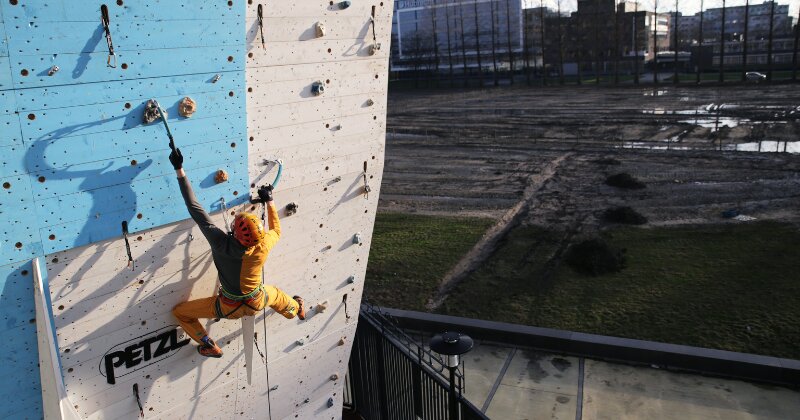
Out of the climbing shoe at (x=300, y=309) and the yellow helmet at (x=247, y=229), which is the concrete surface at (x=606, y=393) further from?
the yellow helmet at (x=247, y=229)

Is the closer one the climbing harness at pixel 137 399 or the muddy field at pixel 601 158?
the climbing harness at pixel 137 399

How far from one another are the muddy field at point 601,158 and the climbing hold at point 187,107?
1326 centimetres

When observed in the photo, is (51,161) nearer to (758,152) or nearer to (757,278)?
(757,278)

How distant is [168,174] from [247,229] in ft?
2.50

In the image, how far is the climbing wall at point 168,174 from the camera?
4195 mm

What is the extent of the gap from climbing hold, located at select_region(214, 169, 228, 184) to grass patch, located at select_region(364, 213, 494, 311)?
8014mm

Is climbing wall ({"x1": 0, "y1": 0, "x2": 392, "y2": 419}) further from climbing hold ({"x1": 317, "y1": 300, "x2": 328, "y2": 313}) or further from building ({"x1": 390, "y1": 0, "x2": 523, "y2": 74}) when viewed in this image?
building ({"x1": 390, "y1": 0, "x2": 523, "y2": 74})

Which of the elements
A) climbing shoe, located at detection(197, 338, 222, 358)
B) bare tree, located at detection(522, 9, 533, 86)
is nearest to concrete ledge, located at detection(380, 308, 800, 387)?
climbing shoe, located at detection(197, 338, 222, 358)

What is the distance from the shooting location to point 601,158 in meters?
24.5

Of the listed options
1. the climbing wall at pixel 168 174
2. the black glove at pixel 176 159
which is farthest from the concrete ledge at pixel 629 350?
the black glove at pixel 176 159

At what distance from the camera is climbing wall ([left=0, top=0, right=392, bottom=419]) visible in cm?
420

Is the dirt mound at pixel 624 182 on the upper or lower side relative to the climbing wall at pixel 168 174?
lower

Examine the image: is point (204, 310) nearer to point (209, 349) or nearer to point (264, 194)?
point (209, 349)

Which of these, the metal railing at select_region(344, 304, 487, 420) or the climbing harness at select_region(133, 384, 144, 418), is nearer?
the climbing harness at select_region(133, 384, 144, 418)
